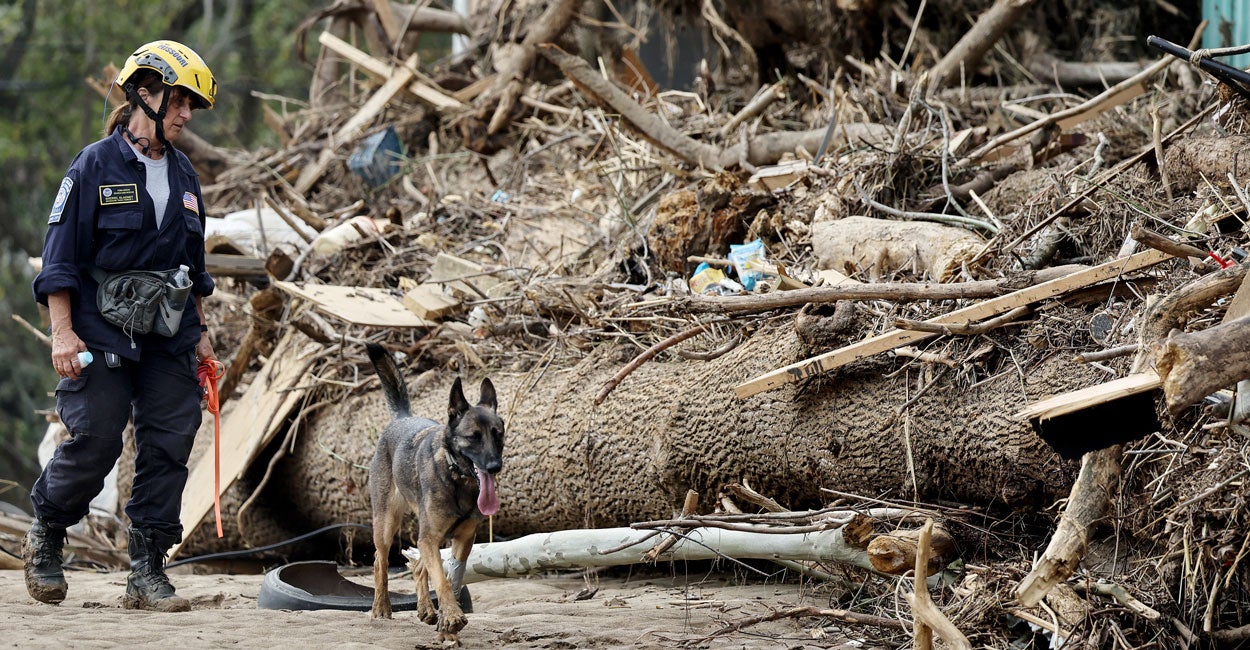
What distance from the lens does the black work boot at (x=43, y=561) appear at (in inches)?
221

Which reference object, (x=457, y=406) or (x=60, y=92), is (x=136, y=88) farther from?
(x=60, y=92)

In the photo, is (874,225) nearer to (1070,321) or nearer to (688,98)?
(1070,321)

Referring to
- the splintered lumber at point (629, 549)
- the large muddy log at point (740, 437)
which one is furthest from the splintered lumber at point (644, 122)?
the splintered lumber at point (629, 549)

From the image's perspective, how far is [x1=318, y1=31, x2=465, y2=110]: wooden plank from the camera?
10.9m

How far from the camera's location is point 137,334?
5.48 m

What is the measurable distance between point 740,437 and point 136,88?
3.22 m

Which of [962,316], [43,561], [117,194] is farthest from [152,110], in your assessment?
[962,316]

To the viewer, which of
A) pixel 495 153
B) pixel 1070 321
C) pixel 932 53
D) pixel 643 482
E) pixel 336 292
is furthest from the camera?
pixel 495 153

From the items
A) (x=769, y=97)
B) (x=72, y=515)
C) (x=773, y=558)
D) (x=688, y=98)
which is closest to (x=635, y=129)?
(x=769, y=97)

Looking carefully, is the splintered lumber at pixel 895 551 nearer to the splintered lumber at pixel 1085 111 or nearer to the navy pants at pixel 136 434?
the navy pants at pixel 136 434

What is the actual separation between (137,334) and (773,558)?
121 inches

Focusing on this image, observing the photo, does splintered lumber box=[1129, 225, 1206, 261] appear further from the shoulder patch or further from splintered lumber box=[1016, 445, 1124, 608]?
the shoulder patch

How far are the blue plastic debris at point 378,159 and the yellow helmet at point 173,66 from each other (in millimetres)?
5052

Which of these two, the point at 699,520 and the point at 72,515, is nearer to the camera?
the point at 699,520
